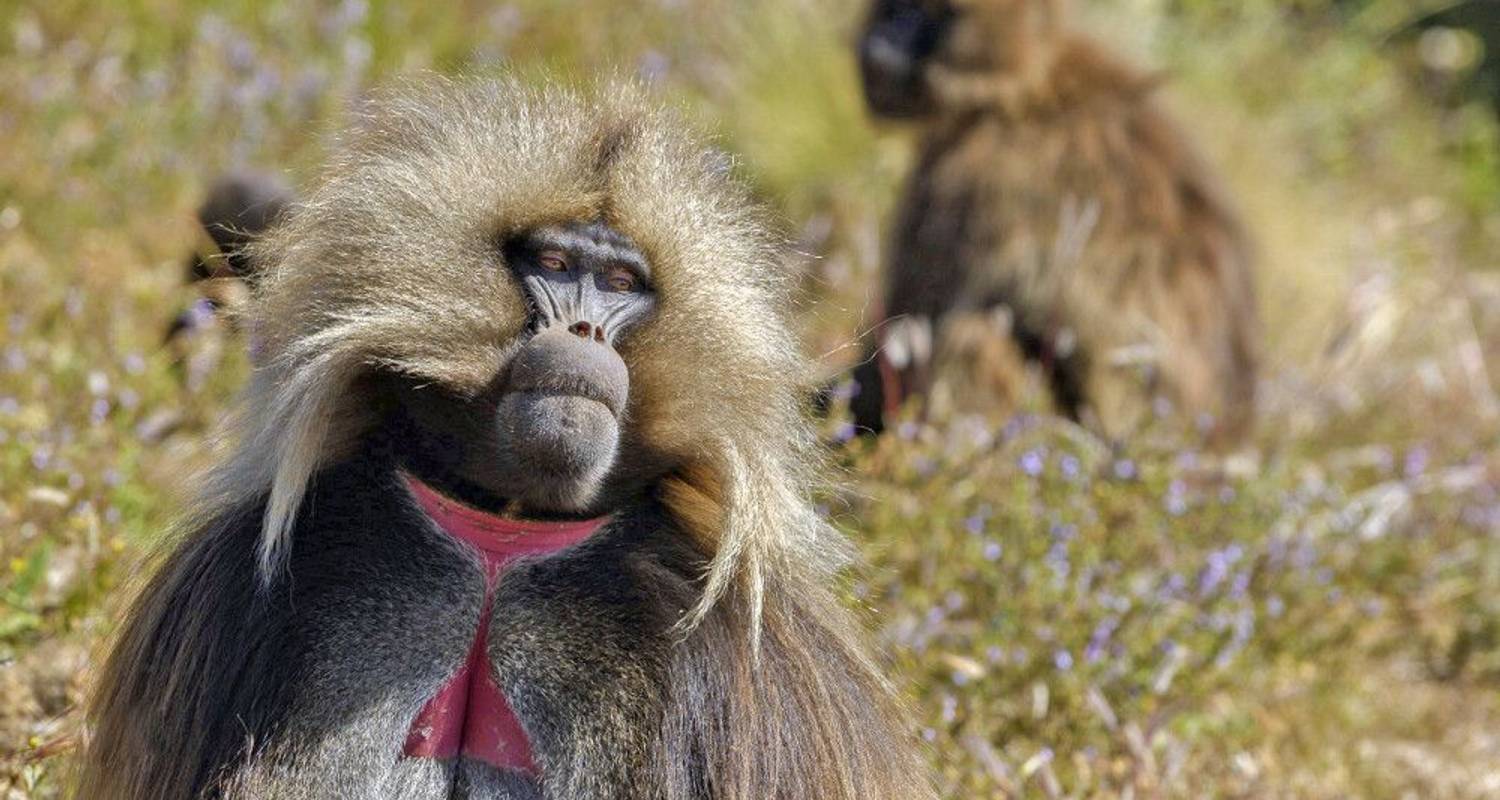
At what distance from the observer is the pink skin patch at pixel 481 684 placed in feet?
8.70

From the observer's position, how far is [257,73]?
21.2 ft

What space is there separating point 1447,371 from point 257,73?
4.47 metres

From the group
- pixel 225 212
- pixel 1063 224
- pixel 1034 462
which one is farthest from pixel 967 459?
pixel 225 212

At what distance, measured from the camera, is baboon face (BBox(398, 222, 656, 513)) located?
2.43 meters

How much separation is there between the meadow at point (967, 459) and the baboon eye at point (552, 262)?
0.50 m

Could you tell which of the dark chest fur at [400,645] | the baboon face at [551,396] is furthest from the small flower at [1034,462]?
the baboon face at [551,396]

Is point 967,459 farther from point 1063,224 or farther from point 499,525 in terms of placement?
point 499,525

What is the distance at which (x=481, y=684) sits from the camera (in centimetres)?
266

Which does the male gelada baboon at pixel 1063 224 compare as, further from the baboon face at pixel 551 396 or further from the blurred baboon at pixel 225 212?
the baboon face at pixel 551 396

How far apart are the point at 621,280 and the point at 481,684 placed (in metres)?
0.62

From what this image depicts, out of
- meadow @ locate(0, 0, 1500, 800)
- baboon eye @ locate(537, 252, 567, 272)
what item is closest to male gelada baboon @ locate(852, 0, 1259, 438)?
meadow @ locate(0, 0, 1500, 800)

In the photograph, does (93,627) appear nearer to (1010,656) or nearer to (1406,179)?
(1010,656)

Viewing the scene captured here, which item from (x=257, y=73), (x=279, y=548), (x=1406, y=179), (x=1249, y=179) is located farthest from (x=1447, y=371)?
(x=279, y=548)

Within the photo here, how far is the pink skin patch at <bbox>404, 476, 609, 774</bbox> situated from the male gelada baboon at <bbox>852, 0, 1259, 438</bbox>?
3.02m
